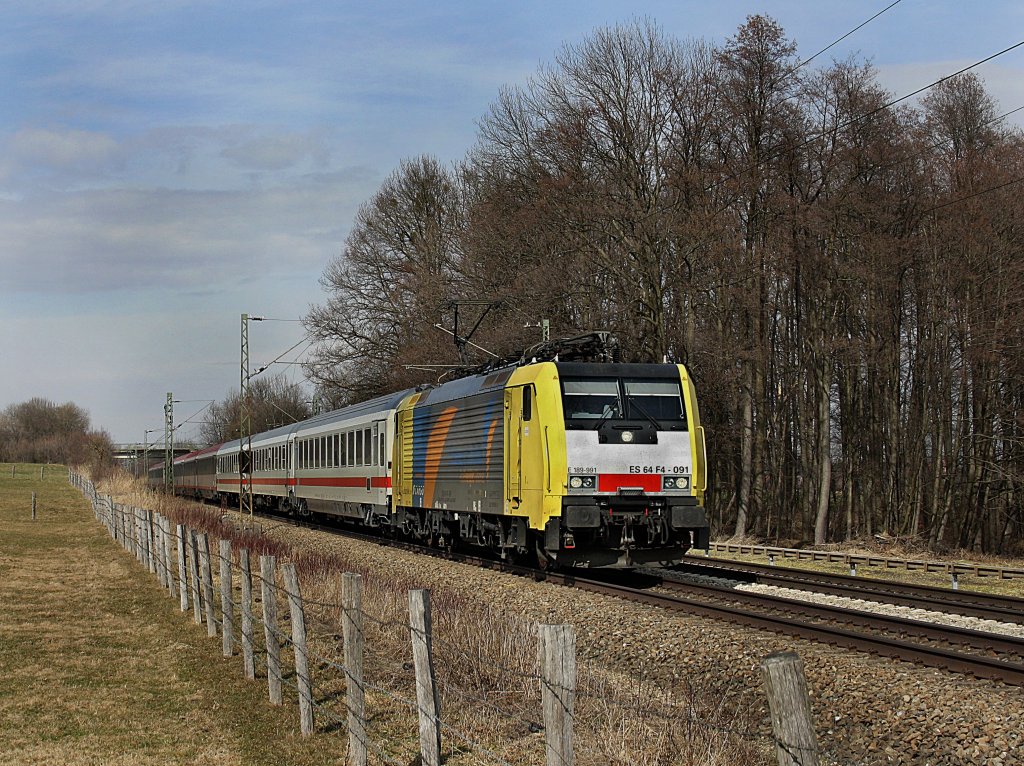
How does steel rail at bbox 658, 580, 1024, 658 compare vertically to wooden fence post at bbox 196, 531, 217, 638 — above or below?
below

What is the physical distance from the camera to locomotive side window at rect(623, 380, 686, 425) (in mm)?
16062

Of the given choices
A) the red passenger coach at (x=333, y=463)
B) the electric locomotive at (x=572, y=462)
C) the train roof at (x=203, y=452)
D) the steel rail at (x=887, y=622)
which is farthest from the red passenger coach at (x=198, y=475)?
the steel rail at (x=887, y=622)

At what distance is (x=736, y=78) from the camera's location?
30.9 meters

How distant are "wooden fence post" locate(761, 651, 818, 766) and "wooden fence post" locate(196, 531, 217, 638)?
10233mm

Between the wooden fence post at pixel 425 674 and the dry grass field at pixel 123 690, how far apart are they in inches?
51.0

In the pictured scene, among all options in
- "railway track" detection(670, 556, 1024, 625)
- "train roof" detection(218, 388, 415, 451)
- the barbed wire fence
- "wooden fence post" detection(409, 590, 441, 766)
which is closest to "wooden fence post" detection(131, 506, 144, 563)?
"train roof" detection(218, 388, 415, 451)

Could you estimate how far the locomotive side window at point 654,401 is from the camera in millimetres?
16062

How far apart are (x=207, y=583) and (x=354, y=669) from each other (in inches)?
247

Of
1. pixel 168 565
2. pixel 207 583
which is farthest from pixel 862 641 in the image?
pixel 168 565

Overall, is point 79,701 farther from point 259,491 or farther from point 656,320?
point 259,491

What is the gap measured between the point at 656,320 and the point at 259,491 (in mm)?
21009

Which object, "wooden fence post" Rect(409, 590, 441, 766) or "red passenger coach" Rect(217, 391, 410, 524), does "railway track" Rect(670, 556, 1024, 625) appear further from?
"red passenger coach" Rect(217, 391, 410, 524)

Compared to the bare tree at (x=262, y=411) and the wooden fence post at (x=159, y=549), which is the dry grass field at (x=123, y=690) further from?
the bare tree at (x=262, y=411)

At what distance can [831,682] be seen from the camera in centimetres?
945
